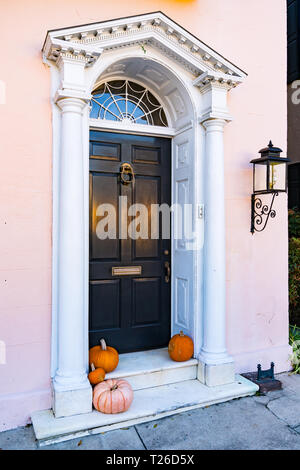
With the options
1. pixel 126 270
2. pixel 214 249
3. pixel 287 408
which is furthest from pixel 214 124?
pixel 287 408

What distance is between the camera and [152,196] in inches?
163

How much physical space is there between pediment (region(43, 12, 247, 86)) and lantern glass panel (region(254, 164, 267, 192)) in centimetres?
96

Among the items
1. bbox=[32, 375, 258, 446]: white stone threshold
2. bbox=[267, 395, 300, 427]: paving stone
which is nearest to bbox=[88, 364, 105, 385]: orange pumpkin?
bbox=[32, 375, 258, 446]: white stone threshold

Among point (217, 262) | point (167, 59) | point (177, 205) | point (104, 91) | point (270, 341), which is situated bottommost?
point (270, 341)

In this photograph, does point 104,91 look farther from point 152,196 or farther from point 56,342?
point 56,342

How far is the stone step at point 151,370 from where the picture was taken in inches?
137

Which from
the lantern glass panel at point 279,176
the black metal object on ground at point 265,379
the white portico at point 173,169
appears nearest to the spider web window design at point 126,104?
the white portico at point 173,169

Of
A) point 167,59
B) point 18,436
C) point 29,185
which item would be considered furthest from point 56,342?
point 167,59

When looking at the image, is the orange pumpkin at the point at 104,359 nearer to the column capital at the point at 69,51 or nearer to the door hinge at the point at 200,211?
the door hinge at the point at 200,211

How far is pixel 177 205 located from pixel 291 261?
8.88ft

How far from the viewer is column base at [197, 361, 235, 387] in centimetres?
358

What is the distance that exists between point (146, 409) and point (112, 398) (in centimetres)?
34

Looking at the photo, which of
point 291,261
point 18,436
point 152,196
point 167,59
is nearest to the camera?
point 18,436

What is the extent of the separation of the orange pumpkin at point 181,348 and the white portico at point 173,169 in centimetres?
10
